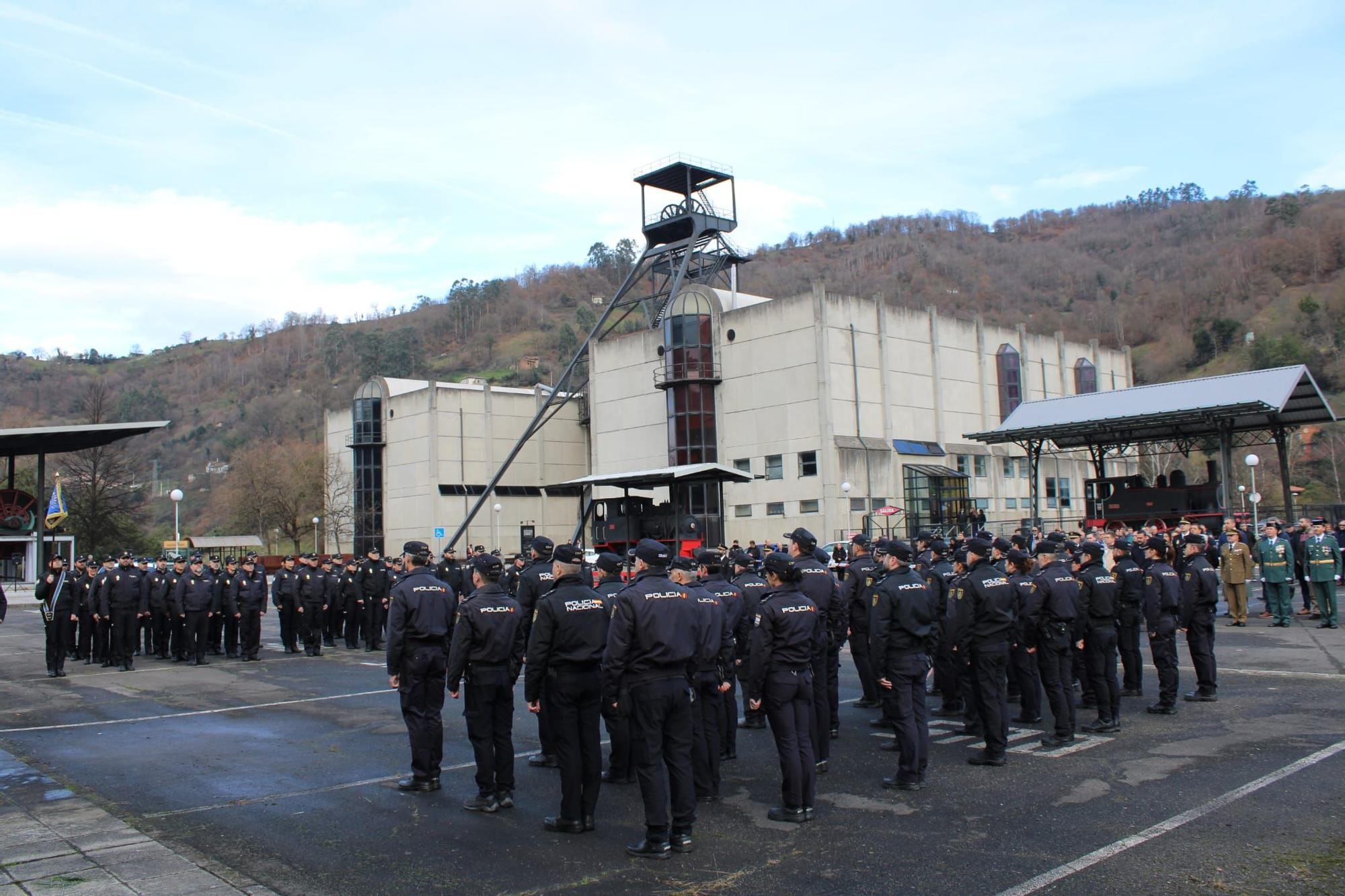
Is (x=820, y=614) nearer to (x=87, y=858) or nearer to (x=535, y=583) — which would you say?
(x=535, y=583)

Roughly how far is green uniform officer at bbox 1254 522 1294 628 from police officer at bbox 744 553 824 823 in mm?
14854

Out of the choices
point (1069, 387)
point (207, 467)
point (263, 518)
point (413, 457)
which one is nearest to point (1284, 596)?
point (1069, 387)

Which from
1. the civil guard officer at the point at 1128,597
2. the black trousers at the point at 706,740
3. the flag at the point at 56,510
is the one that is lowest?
the black trousers at the point at 706,740

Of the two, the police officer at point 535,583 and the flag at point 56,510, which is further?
the flag at point 56,510

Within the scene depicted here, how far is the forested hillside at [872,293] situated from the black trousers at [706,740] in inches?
2504

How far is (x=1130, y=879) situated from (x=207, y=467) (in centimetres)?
15076

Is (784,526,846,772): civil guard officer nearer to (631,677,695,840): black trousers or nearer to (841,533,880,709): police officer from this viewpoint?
(841,533,880,709): police officer

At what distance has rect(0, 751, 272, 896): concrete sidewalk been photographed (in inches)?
228

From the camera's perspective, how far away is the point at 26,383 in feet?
523

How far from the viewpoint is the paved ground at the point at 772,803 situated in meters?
5.85

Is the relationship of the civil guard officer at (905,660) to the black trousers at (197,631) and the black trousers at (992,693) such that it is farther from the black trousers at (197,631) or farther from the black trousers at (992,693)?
the black trousers at (197,631)

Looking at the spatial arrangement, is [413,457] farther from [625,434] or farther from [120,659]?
[120,659]

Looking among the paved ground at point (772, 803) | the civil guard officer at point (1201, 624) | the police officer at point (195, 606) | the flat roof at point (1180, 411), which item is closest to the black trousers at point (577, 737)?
the paved ground at point (772, 803)

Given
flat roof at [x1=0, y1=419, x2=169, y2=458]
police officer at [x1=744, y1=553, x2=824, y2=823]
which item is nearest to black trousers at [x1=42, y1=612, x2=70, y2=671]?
police officer at [x1=744, y1=553, x2=824, y2=823]
